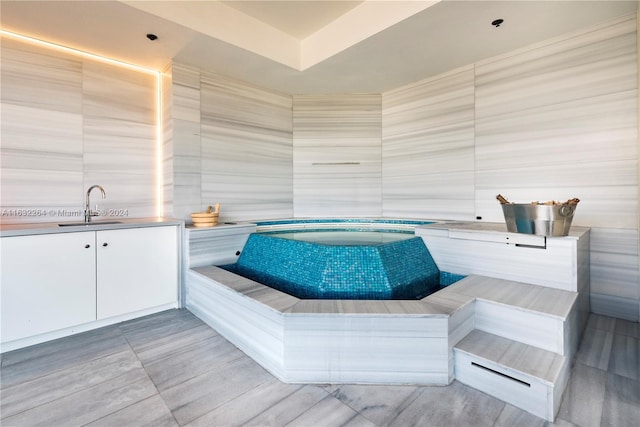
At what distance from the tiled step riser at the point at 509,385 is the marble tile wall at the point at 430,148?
210cm

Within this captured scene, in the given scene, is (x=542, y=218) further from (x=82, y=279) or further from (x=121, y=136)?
(x=121, y=136)

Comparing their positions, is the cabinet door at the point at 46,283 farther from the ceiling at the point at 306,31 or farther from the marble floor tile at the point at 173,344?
the ceiling at the point at 306,31

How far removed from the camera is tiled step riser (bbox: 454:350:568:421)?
4.13ft

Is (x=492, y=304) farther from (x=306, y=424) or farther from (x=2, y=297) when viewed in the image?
(x=2, y=297)

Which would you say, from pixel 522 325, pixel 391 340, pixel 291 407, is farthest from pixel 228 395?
pixel 522 325

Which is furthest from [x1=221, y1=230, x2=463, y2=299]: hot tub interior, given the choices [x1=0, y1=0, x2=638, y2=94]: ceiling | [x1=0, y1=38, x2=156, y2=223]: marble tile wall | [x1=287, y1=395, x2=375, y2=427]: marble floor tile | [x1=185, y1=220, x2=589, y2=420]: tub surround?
[x1=0, y1=0, x2=638, y2=94]: ceiling

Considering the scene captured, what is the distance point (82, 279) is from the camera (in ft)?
6.82

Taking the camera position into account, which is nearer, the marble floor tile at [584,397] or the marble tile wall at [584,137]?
the marble floor tile at [584,397]

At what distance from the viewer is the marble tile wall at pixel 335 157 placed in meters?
4.07

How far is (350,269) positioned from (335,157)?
234cm

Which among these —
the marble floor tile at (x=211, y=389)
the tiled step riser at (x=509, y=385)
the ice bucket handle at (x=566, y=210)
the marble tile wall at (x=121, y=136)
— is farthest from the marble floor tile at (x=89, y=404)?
the ice bucket handle at (x=566, y=210)

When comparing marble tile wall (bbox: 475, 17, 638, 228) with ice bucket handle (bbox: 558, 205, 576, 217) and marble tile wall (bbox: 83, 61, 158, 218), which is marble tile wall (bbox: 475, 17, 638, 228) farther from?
marble tile wall (bbox: 83, 61, 158, 218)

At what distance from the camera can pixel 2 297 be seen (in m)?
1.79

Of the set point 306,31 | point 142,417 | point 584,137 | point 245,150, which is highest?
point 306,31
